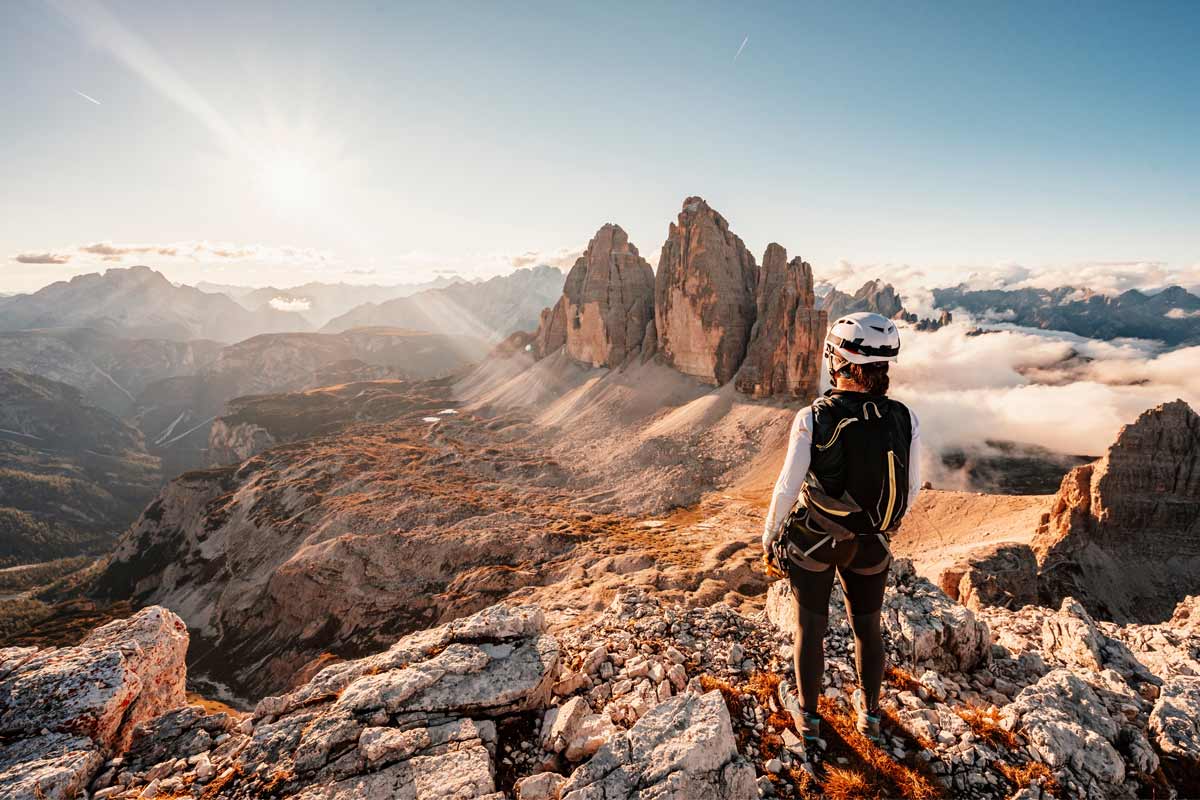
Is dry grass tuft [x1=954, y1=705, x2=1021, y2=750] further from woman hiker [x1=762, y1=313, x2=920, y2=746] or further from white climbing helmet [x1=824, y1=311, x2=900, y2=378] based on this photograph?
white climbing helmet [x1=824, y1=311, x2=900, y2=378]

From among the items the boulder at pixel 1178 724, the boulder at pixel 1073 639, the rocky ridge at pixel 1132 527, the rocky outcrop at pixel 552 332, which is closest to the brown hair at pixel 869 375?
the boulder at pixel 1178 724

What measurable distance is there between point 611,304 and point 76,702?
7494 centimetres

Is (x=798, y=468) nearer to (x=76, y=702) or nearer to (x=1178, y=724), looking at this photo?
(x=1178, y=724)

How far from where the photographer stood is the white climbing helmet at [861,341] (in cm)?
421

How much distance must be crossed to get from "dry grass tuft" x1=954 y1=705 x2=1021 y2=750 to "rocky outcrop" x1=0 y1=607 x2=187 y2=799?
10.4 m

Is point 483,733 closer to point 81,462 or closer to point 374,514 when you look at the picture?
point 374,514

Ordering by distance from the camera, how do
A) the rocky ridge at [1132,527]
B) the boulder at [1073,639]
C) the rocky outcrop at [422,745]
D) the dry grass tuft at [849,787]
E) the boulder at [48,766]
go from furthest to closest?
the rocky ridge at [1132,527] < the boulder at [1073,639] < the boulder at [48,766] < the rocky outcrop at [422,745] < the dry grass tuft at [849,787]

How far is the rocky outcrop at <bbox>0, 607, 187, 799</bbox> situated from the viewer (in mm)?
5465

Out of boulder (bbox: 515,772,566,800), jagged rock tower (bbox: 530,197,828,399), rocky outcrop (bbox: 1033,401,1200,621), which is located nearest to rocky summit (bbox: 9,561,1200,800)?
boulder (bbox: 515,772,566,800)

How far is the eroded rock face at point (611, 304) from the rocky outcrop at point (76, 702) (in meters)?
69.0

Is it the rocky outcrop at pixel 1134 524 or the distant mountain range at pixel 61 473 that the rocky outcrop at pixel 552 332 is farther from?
the distant mountain range at pixel 61 473

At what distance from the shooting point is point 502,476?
50469 mm

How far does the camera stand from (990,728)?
5.20m

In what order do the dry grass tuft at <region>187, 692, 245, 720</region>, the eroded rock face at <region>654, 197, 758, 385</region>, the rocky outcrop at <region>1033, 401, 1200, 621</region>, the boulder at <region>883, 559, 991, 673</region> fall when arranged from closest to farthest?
1. the boulder at <region>883, 559, 991, 673</region>
2. the dry grass tuft at <region>187, 692, 245, 720</region>
3. the rocky outcrop at <region>1033, 401, 1200, 621</region>
4. the eroded rock face at <region>654, 197, 758, 385</region>
